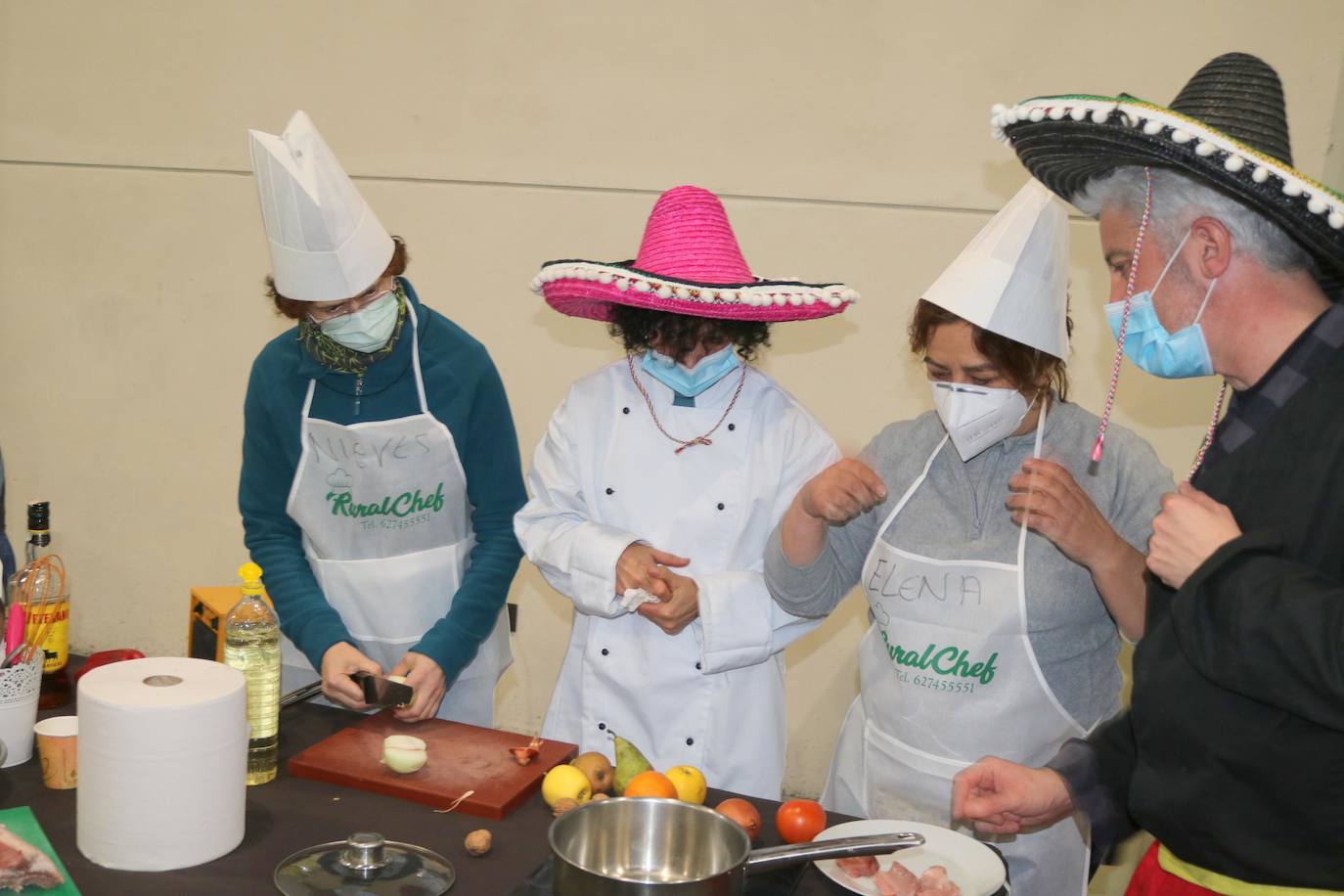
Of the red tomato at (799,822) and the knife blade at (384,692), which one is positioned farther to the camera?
the knife blade at (384,692)

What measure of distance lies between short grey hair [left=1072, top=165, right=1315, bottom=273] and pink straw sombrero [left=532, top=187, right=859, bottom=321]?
73 centimetres

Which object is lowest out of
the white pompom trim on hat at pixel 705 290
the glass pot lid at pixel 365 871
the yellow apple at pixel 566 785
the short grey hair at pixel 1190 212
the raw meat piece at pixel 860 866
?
the glass pot lid at pixel 365 871

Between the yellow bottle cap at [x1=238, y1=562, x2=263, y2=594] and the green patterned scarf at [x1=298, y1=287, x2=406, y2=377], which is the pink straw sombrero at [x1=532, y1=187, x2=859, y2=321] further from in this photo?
the yellow bottle cap at [x1=238, y1=562, x2=263, y2=594]

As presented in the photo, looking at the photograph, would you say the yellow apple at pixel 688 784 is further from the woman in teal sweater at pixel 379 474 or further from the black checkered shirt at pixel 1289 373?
the black checkered shirt at pixel 1289 373

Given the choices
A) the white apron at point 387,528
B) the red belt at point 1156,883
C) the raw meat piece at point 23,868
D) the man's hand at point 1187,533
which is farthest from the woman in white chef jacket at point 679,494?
the raw meat piece at point 23,868

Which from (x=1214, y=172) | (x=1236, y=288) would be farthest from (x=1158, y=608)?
(x=1214, y=172)

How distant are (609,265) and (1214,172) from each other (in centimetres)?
120

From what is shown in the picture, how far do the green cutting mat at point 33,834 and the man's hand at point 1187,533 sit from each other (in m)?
1.35

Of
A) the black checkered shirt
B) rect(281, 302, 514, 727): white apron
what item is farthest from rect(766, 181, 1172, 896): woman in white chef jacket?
rect(281, 302, 514, 727): white apron

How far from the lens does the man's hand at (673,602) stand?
7.04 ft

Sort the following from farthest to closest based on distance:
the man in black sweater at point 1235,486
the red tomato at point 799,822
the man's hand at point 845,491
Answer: the man's hand at point 845,491 < the red tomato at point 799,822 < the man in black sweater at point 1235,486

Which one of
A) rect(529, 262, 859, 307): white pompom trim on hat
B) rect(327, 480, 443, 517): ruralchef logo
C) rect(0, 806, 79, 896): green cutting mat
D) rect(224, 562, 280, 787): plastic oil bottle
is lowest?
rect(0, 806, 79, 896): green cutting mat

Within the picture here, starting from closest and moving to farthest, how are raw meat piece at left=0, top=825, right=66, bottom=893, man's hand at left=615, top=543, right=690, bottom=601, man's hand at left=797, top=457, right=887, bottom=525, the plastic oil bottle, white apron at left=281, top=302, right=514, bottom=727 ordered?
raw meat piece at left=0, top=825, right=66, bottom=893
the plastic oil bottle
man's hand at left=797, top=457, right=887, bottom=525
man's hand at left=615, top=543, right=690, bottom=601
white apron at left=281, top=302, right=514, bottom=727

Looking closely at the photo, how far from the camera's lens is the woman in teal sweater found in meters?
2.27
